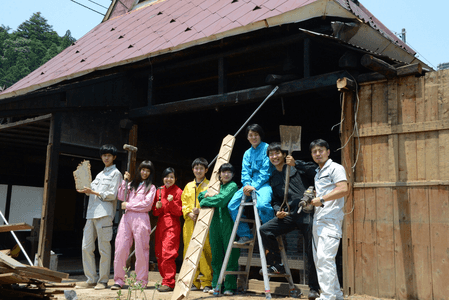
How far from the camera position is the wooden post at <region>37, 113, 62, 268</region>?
23.7 feet

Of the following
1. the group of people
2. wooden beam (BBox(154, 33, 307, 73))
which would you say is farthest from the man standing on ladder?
wooden beam (BBox(154, 33, 307, 73))

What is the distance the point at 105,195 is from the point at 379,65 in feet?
13.8

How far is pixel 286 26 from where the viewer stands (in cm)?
605

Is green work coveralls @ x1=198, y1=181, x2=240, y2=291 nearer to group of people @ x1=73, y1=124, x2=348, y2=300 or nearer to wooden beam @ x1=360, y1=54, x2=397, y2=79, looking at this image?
group of people @ x1=73, y1=124, x2=348, y2=300

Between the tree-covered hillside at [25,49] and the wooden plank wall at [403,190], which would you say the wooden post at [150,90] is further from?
the tree-covered hillside at [25,49]

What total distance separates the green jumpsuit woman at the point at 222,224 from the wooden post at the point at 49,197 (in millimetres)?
2967

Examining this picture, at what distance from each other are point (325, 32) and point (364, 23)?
552 millimetres

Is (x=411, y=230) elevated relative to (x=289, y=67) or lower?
lower

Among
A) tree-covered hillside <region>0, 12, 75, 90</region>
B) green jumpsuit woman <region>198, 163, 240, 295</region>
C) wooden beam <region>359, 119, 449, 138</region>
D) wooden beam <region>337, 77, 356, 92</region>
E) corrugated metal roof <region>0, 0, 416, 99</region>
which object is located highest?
tree-covered hillside <region>0, 12, 75, 90</region>

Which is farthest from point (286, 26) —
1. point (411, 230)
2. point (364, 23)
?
point (411, 230)

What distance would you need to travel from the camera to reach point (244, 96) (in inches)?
264

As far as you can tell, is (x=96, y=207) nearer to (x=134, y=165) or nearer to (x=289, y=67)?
(x=134, y=165)

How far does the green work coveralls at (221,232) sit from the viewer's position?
18.6 feet

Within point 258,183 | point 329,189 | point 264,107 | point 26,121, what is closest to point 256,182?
point 258,183
